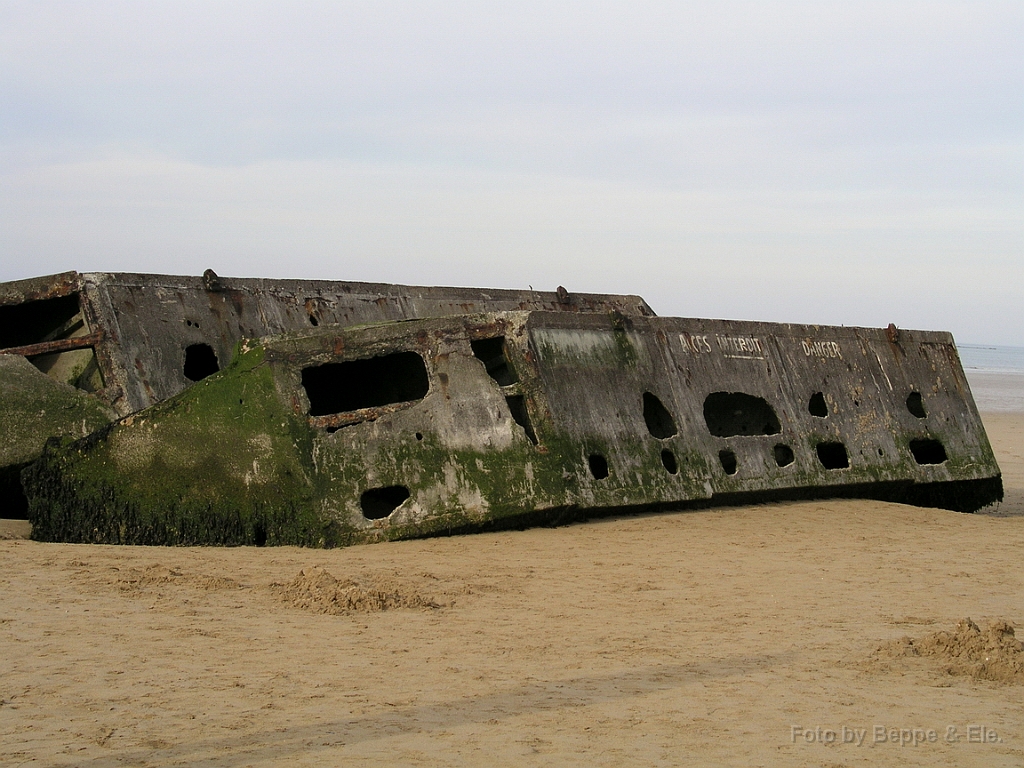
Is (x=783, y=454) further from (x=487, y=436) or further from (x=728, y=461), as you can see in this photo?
(x=487, y=436)

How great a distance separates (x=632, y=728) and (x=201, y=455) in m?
3.90

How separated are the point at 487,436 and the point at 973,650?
3411 mm

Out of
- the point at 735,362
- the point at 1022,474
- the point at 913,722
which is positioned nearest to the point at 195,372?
the point at 735,362

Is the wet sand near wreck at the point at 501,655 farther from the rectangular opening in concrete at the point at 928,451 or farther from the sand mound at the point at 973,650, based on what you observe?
the rectangular opening in concrete at the point at 928,451

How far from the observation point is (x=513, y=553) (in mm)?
6562

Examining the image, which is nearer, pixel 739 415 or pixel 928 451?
pixel 739 415

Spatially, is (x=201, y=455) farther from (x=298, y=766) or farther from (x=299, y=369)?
(x=298, y=766)

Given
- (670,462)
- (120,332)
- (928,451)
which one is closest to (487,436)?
(670,462)

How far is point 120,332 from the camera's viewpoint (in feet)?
26.9

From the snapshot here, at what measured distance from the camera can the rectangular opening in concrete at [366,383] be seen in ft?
26.4

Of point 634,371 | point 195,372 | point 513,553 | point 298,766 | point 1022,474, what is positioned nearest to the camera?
point 298,766

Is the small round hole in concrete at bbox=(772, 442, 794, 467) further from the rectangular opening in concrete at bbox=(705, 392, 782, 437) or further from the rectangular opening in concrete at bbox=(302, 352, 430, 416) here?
the rectangular opening in concrete at bbox=(302, 352, 430, 416)

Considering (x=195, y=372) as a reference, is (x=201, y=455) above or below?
below

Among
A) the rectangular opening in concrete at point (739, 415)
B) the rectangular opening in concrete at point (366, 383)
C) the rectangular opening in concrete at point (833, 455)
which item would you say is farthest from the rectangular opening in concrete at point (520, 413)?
the rectangular opening in concrete at point (833, 455)
